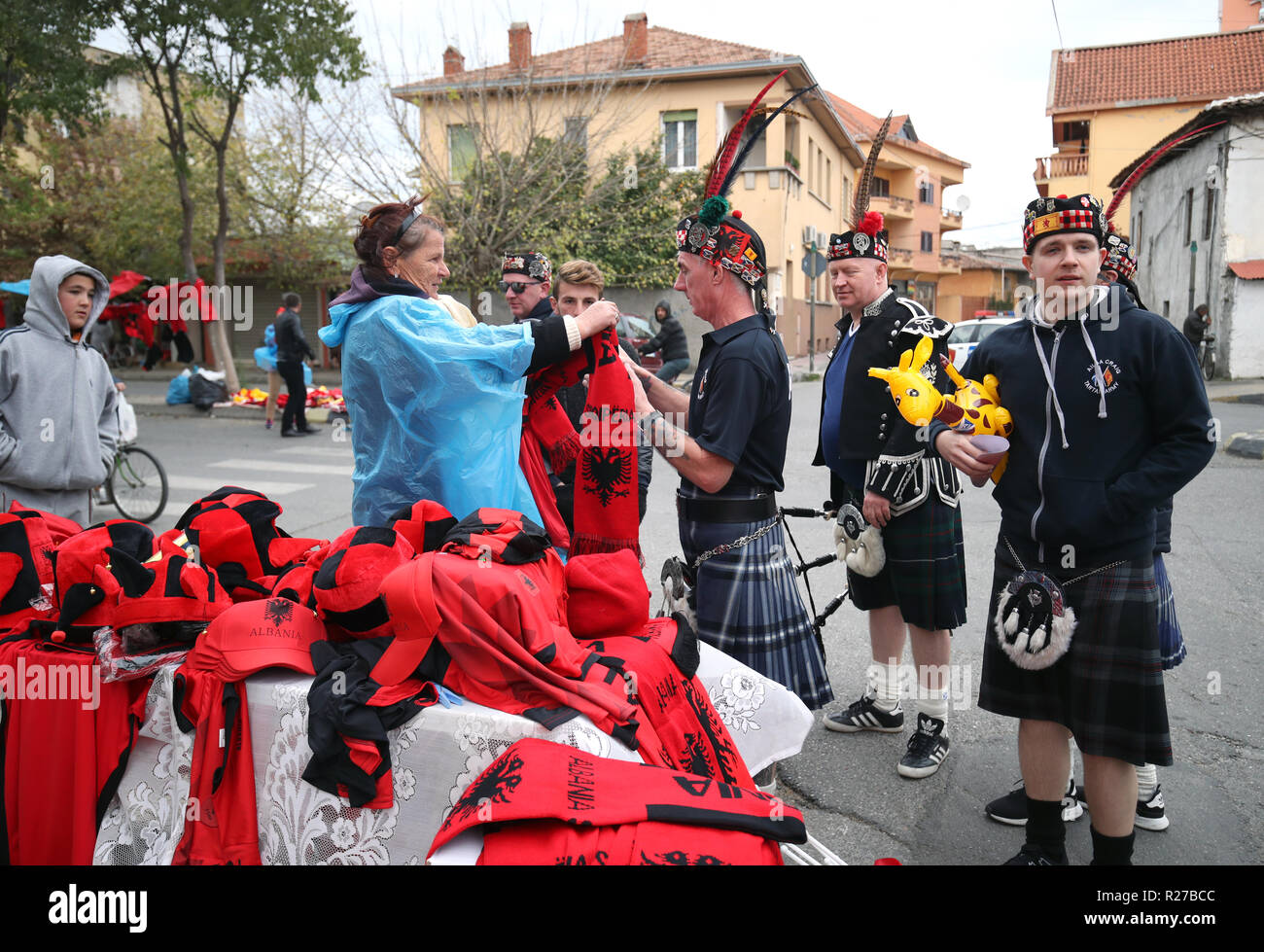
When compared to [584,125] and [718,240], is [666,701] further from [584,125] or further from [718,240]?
[584,125]

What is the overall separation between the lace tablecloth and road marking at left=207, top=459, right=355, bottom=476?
8249 mm

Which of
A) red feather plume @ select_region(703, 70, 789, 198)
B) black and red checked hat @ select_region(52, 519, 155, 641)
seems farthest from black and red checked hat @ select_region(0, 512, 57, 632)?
red feather plume @ select_region(703, 70, 789, 198)

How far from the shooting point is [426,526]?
2473mm

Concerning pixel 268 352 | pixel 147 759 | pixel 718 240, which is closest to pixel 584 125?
pixel 268 352

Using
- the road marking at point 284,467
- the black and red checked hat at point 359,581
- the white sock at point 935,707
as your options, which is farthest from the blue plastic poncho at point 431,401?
the road marking at point 284,467

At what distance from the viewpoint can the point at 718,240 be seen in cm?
296

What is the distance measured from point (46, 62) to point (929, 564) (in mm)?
13412

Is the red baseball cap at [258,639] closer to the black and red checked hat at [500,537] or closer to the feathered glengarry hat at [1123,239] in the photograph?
the black and red checked hat at [500,537]

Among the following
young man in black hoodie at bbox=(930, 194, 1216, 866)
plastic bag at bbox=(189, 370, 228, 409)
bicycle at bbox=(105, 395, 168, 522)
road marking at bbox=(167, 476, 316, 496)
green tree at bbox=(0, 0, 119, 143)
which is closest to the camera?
young man in black hoodie at bbox=(930, 194, 1216, 866)

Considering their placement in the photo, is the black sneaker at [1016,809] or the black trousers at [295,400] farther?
the black trousers at [295,400]

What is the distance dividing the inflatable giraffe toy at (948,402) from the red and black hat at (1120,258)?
994 mm

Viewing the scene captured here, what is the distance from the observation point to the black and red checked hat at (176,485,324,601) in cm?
267

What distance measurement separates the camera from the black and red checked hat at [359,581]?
220 cm

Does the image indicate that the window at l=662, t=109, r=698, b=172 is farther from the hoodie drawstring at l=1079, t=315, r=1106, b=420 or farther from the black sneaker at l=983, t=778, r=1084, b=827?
the hoodie drawstring at l=1079, t=315, r=1106, b=420
